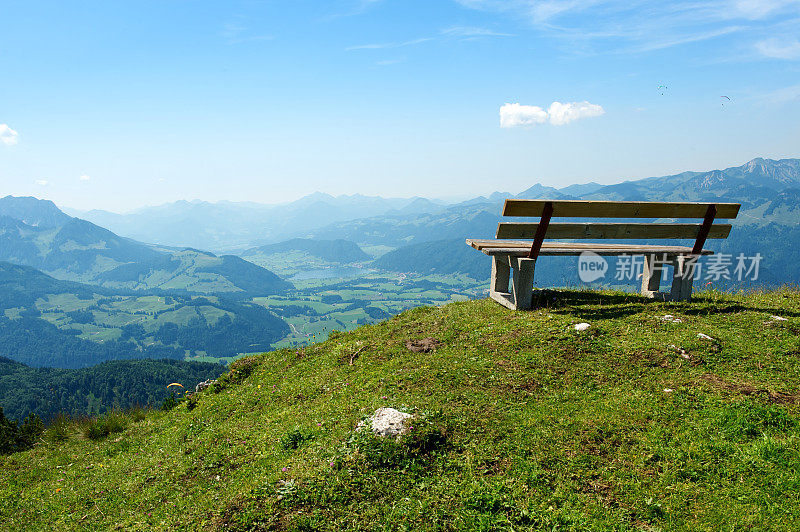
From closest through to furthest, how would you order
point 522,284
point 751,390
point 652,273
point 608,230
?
point 751,390 < point 608,230 < point 522,284 < point 652,273

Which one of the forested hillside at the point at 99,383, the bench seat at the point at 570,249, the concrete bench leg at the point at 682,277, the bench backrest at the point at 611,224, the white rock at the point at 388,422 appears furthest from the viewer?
the forested hillside at the point at 99,383

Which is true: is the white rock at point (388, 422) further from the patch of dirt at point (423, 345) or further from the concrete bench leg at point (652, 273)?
the concrete bench leg at point (652, 273)

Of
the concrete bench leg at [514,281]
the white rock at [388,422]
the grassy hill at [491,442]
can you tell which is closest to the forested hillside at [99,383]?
the grassy hill at [491,442]

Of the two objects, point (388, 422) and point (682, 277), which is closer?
point (388, 422)

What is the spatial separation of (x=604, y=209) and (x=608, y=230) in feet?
2.98

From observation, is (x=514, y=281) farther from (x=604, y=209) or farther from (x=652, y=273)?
(x=652, y=273)

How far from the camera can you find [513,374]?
7688 mm

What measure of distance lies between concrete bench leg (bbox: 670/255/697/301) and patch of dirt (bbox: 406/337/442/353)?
6.75m

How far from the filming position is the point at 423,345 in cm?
955

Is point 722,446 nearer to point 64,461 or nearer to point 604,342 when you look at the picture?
point 604,342

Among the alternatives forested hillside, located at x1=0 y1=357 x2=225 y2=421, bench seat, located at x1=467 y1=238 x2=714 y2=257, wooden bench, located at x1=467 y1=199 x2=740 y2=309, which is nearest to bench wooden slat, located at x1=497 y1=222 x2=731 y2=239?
wooden bench, located at x1=467 y1=199 x2=740 y2=309

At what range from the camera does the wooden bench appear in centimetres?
959

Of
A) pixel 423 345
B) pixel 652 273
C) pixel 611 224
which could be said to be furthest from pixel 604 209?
pixel 423 345

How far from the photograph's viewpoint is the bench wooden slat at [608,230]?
389 inches
